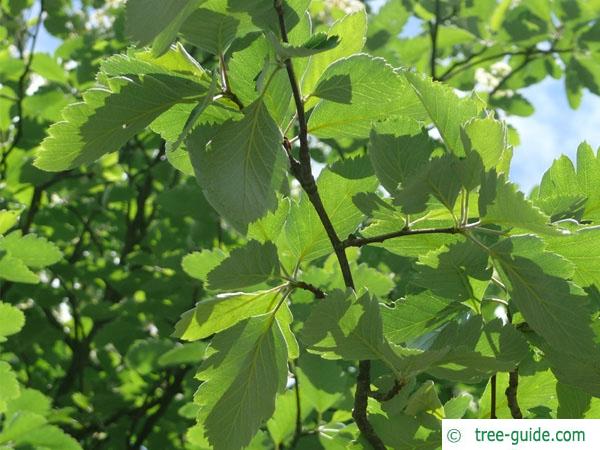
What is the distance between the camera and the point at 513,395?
0.87m

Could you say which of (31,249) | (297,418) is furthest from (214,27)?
(31,249)

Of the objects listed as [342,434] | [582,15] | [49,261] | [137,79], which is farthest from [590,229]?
[582,15]

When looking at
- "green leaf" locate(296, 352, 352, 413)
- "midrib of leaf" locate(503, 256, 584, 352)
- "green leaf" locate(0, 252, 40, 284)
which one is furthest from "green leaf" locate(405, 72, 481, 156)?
"green leaf" locate(0, 252, 40, 284)

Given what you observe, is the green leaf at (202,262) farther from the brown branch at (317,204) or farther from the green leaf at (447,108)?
the green leaf at (447,108)

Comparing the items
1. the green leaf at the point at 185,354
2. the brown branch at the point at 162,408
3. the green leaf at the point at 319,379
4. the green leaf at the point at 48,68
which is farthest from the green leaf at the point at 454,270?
the green leaf at the point at 48,68

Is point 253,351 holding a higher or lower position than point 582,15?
lower

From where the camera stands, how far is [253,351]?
789 mm

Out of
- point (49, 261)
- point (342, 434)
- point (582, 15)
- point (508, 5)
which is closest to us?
point (342, 434)

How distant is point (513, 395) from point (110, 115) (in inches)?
17.7

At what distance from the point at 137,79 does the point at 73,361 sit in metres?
2.10

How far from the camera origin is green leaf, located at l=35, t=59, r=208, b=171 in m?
0.72

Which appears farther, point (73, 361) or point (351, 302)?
point (73, 361)

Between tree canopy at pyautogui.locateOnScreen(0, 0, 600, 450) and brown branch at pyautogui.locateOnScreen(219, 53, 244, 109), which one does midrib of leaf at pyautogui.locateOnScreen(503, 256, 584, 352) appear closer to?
tree canopy at pyautogui.locateOnScreen(0, 0, 600, 450)

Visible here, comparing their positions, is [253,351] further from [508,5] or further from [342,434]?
[508,5]
